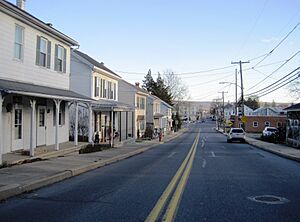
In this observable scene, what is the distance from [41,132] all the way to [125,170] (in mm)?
8481

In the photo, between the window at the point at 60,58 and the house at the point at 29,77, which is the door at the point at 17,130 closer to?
the house at the point at 29,77

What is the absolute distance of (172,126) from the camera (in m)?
106

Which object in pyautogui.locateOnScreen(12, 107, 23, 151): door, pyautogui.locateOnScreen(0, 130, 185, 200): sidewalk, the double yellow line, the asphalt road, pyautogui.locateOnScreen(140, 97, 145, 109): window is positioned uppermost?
pyautogui.locateOnScreen(140, 97, 145, 109): window

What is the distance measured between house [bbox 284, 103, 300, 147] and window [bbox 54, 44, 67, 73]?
18363 mm

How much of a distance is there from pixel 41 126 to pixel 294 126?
22386 mm

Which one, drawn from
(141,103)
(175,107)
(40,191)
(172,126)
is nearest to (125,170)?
(40,191)

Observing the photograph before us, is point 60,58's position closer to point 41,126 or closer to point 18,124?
point 41,126

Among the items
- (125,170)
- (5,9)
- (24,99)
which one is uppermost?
(5,9)

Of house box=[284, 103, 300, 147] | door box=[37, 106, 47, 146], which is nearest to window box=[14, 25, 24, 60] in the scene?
door box=[37, 106, 47, 146]

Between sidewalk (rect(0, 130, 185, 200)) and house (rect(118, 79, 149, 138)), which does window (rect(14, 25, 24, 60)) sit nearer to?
sidewalk (rect(0, 130, 185, 200))

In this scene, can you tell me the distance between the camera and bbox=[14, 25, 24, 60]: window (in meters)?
18.8

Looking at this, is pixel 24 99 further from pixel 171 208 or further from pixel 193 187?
pixel 171 208

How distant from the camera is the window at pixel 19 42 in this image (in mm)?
18797

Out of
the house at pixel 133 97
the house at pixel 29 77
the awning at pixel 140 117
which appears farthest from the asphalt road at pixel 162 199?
the awning at pixel 140 117
